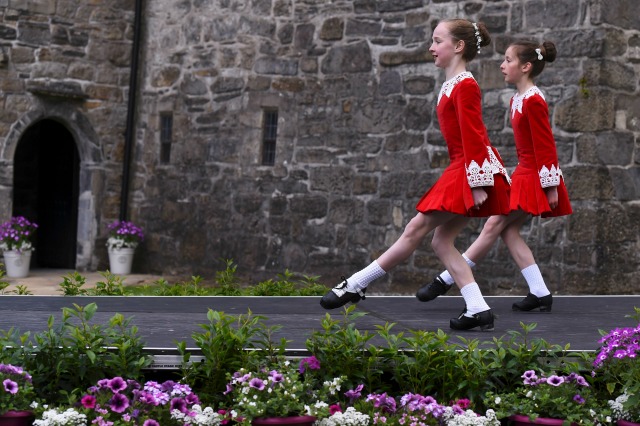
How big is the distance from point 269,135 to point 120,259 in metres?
2.63

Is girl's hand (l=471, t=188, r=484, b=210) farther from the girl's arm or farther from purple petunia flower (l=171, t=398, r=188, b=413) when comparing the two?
purple petunia flower (l=171, t=398, r=188, b=413)

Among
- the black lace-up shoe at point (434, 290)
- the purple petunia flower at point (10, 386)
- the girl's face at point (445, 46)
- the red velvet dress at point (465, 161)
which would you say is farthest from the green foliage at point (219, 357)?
the black lace-up shoe at point (434, 290)

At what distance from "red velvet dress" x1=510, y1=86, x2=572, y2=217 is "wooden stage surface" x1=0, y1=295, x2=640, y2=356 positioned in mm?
633

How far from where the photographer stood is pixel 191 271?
1242 cm

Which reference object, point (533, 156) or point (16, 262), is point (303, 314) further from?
point (16, 262)

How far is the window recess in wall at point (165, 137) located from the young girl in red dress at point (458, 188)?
7.88 m

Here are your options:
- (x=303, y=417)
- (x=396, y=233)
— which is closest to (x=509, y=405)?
(x=303, y=417)

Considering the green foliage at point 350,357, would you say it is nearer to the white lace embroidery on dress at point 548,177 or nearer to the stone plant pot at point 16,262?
the white lace embroidery on dress at point 548,177

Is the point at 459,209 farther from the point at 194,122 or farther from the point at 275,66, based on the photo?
the point at 194,122

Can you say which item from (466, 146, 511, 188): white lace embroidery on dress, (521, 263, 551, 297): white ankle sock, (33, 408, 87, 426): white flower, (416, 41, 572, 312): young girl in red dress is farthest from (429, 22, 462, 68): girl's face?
(33, 408, 87, 426): white flower

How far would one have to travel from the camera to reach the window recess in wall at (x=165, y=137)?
1303 cm

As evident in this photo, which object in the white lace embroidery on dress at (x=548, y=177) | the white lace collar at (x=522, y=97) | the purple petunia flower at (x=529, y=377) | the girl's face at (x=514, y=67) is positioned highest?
the girl's face at (x=514, y=67)

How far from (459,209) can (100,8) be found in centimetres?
904

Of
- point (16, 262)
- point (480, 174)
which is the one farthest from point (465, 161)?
point (16, 262)
